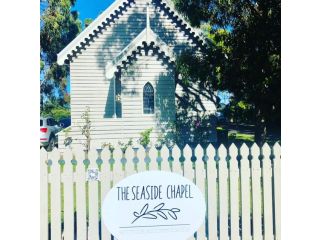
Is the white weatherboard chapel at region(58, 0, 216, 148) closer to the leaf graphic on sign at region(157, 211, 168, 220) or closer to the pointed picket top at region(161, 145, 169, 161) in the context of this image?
the pointed picket top at region(161, 145, 169, 161)

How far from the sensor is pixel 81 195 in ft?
14.7

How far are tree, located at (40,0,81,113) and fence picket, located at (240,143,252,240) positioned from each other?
247cm

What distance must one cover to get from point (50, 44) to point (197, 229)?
305 centimetres

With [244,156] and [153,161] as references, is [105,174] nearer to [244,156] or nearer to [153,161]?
[153,161]

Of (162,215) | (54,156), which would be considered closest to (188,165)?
(162,215)

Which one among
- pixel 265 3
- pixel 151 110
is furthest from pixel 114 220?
pixel 265 3

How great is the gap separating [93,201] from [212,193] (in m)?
1.54

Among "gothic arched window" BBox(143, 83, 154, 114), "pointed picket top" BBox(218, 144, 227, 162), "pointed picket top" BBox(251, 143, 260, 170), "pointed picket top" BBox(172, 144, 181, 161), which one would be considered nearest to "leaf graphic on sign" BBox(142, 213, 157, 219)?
"pointed picket top" BBox(172, 144, 181, 161)

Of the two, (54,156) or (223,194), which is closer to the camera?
(54,156)

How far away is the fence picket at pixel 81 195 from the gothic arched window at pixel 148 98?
3.72 feet

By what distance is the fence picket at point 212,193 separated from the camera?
4660mm

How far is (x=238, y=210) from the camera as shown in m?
4.81

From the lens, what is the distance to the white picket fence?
445 cm
